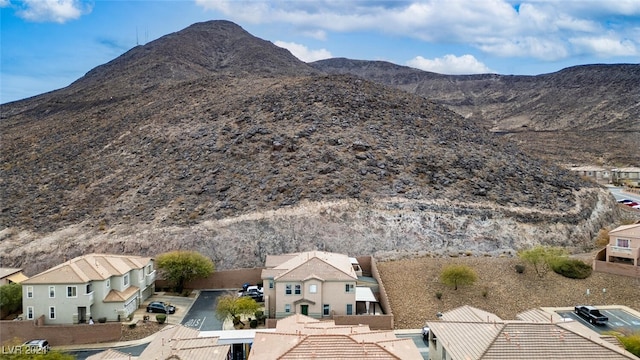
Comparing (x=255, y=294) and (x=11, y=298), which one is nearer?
(x=11, y=298)

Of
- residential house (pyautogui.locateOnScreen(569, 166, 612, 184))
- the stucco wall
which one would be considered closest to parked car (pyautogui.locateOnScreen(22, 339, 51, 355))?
the stucco wall

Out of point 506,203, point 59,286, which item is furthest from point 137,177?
point 506,203

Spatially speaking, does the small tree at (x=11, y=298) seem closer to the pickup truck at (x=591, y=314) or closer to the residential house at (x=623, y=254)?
the pickup truck at (x=591, y=314)

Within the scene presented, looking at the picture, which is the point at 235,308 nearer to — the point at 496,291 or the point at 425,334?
the point at 425,334

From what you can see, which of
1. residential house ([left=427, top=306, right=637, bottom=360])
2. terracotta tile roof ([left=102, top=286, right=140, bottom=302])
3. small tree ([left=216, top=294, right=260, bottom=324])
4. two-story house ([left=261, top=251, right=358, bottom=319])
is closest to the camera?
residential house ([left=427, top=306, right=637, bottom=360])

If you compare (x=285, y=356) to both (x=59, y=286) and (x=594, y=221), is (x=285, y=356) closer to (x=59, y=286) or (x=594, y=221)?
(x=59, y=286)

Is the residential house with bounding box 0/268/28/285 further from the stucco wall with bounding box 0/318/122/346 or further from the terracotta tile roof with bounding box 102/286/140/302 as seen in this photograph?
the terracotta tile roof with bounding box 102/286/140/302

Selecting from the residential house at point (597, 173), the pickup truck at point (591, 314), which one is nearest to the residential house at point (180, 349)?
the pickup truck at point (591, 314)

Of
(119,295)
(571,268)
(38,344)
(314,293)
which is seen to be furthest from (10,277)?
(571,268)
